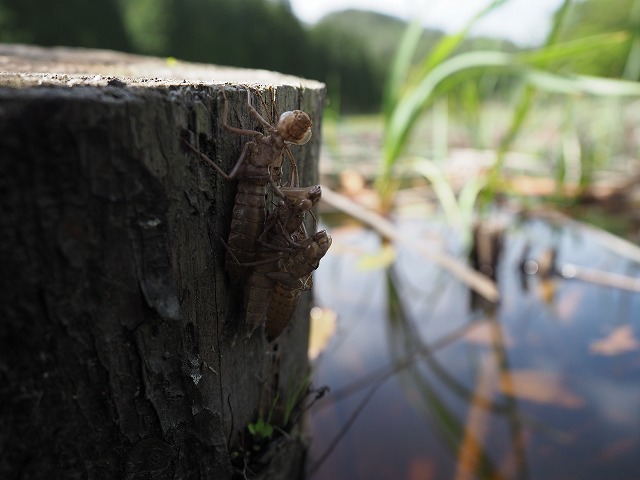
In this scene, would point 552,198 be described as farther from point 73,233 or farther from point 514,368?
point 73,233

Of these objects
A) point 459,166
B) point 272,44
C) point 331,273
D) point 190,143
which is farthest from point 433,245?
point 272,44

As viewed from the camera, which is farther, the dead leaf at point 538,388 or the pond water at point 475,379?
the dead leaf at point 538,388

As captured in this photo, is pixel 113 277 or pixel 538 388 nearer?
pixel 113 277

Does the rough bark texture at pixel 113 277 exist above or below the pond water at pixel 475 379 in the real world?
above

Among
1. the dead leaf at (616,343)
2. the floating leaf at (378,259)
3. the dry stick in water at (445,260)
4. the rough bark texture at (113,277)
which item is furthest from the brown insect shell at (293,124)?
the floating leaf at (378,259)

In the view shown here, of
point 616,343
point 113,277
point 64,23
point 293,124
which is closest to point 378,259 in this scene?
point 616,343

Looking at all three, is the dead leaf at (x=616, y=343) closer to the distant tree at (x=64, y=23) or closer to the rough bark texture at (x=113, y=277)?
the rough bark texture at (x=113, y=277)

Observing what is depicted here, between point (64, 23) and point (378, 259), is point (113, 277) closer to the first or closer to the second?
point (378, 259)

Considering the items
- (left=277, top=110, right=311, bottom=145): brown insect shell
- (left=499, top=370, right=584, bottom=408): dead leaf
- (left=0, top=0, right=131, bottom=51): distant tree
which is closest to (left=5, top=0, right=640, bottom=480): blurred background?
(left=499, top=370, right=584, bottom=408): dead leaf
